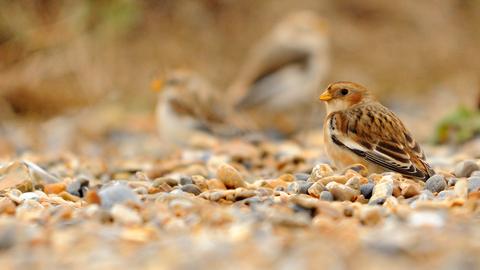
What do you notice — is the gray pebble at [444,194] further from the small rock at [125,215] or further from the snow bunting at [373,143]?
the small rock at [125,215]

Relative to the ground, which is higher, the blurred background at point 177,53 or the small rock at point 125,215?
the blurred background at point 177,53

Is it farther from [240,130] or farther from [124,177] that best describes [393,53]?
[124,177]

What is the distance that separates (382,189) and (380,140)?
Answer: 2.46 feet

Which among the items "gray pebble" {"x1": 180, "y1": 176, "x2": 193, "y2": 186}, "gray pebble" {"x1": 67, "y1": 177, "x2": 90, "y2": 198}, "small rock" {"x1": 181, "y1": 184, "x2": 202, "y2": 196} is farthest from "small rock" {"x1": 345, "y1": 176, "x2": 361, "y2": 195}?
"gray pebble" {"x1": 67, "y1": 177, "x2": 90, "y2": 198}

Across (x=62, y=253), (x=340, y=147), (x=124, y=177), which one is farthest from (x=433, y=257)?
(x=124, y=177)

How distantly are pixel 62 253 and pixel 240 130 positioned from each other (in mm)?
4537

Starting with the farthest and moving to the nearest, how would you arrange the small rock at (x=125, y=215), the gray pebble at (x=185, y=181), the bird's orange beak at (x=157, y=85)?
the bird's orange beak at (x=157, y=85)
the gray pebble at (x=185, y=181)
the small rock at (x=125, y=215)

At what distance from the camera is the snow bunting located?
3102mm

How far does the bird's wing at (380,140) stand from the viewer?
309 centimetres

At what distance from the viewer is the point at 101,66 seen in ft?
26.2

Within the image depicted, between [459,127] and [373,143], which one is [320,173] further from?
[459,127]

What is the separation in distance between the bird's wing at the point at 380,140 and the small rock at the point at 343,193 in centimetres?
59

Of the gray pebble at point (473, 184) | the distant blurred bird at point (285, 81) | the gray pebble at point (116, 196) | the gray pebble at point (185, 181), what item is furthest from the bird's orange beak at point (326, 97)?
the distant blurred bird at point (285, 81)

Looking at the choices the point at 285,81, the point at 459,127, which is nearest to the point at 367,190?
the point at 459,127
